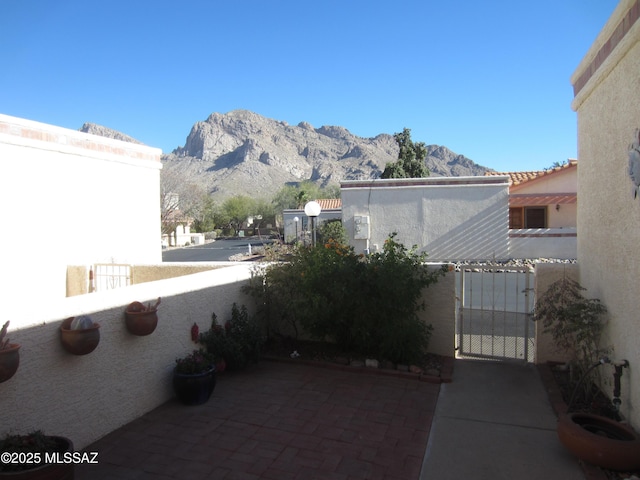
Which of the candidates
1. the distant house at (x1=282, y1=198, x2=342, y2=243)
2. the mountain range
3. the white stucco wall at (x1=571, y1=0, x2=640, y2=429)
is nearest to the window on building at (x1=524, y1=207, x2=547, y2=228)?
the distant house at (x1=282, y1=198, x2=342, y2=243)

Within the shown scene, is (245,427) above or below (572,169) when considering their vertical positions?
below

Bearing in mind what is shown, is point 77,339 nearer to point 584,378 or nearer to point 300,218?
point 584,378

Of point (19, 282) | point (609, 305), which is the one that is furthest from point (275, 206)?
point (609, 305)

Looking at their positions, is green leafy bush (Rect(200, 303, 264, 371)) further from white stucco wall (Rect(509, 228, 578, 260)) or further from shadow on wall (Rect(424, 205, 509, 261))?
→ white stucco wall (Rect(509, 228, 578, 260))

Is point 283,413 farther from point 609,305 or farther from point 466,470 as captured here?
point 609,305

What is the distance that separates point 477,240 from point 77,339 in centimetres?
1835

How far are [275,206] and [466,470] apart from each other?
183 ft

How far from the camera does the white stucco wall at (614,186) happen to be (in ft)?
13.8

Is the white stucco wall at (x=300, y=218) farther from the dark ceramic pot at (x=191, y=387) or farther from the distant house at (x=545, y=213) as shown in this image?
the dark ceramic pot at (x=191, y=387)

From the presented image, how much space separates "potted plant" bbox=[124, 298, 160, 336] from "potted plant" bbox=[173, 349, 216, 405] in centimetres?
76

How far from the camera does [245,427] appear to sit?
468cm

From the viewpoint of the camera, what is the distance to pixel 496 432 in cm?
465

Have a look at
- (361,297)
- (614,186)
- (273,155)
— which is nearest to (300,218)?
(361,297)

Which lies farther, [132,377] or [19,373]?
[132,377]
